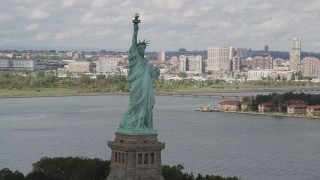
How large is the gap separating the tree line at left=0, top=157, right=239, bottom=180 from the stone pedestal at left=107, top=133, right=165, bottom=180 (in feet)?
13.9

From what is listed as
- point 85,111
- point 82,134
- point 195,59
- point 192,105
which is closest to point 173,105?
point 192,105

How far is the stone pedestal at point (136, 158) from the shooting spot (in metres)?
13.5

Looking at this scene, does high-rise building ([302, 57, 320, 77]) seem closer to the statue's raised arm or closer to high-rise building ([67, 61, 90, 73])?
high-rise building ([67, 61, 90, 73])

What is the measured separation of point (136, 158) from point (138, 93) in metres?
1.07

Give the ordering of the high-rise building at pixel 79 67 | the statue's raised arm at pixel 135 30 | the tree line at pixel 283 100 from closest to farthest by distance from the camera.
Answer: the statue's raised arm at pixel 135 30 → the tree line at pixel 283 100 → the high-rise building at pixel 79 67

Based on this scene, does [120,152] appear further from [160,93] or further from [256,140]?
[160,93]

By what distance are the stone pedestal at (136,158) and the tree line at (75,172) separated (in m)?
4.24

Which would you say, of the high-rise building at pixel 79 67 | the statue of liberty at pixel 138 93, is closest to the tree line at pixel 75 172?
the statue of liberty at pixel 138 93

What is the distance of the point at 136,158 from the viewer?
13.5 metres

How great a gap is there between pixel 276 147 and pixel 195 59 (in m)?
132

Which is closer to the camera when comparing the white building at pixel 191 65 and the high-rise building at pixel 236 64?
the white building at pixel 191 65

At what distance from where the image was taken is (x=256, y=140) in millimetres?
38844

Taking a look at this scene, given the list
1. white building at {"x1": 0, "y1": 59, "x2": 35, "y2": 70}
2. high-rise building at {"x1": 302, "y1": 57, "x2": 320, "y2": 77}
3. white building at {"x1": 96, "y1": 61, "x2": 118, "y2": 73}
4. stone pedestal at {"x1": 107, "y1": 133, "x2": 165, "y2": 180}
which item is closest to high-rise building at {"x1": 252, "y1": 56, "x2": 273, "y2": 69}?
high-rise building at {"x1": 302, "y1": 57, "x2": 320, "y2": 77}

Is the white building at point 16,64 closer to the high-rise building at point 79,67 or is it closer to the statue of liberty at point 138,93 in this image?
the high-rise building at point 79,67
